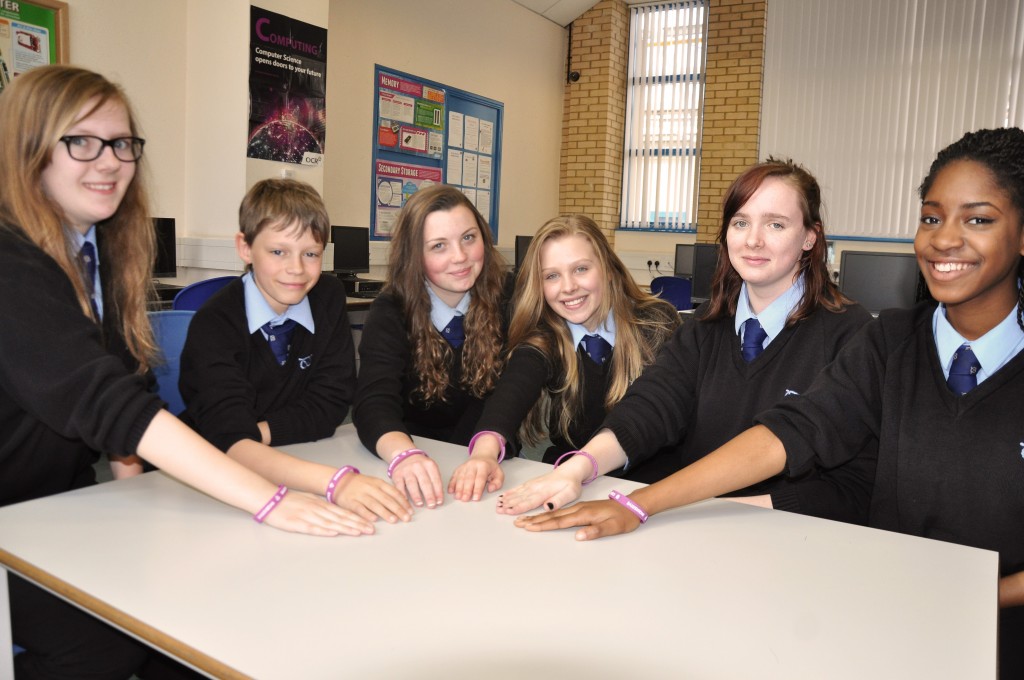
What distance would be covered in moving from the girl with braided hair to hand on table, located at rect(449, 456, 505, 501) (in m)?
0.16

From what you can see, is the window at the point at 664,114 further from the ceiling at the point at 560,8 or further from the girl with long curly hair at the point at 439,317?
the girl with long curly hair at the point at 439,317

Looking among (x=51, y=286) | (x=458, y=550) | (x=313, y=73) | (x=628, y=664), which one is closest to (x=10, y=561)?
(x=51, y=286)

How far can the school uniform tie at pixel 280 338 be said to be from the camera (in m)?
1.79

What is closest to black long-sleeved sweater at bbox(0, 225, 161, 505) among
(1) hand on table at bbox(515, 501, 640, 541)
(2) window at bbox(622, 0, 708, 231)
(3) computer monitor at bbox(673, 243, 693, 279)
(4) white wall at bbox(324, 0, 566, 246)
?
(1) hand on table at bbox(515, 501, 640, 541)

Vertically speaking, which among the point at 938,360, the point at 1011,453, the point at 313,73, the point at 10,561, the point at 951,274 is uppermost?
the point at 313,73

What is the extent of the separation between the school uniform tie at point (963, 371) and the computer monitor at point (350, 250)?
4.56m

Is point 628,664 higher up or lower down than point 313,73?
lower down

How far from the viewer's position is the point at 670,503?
1.25 metres

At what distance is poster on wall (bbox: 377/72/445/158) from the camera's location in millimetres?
5934

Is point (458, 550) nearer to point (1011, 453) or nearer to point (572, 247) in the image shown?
point (1011, 453)

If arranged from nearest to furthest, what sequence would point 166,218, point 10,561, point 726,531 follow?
point 10,561 → point 726,531 → point 166,218

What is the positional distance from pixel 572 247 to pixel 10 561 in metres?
1.41

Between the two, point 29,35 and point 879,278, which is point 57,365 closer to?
point 29,35

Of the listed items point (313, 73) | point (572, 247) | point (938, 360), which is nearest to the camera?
point (938, 360)
